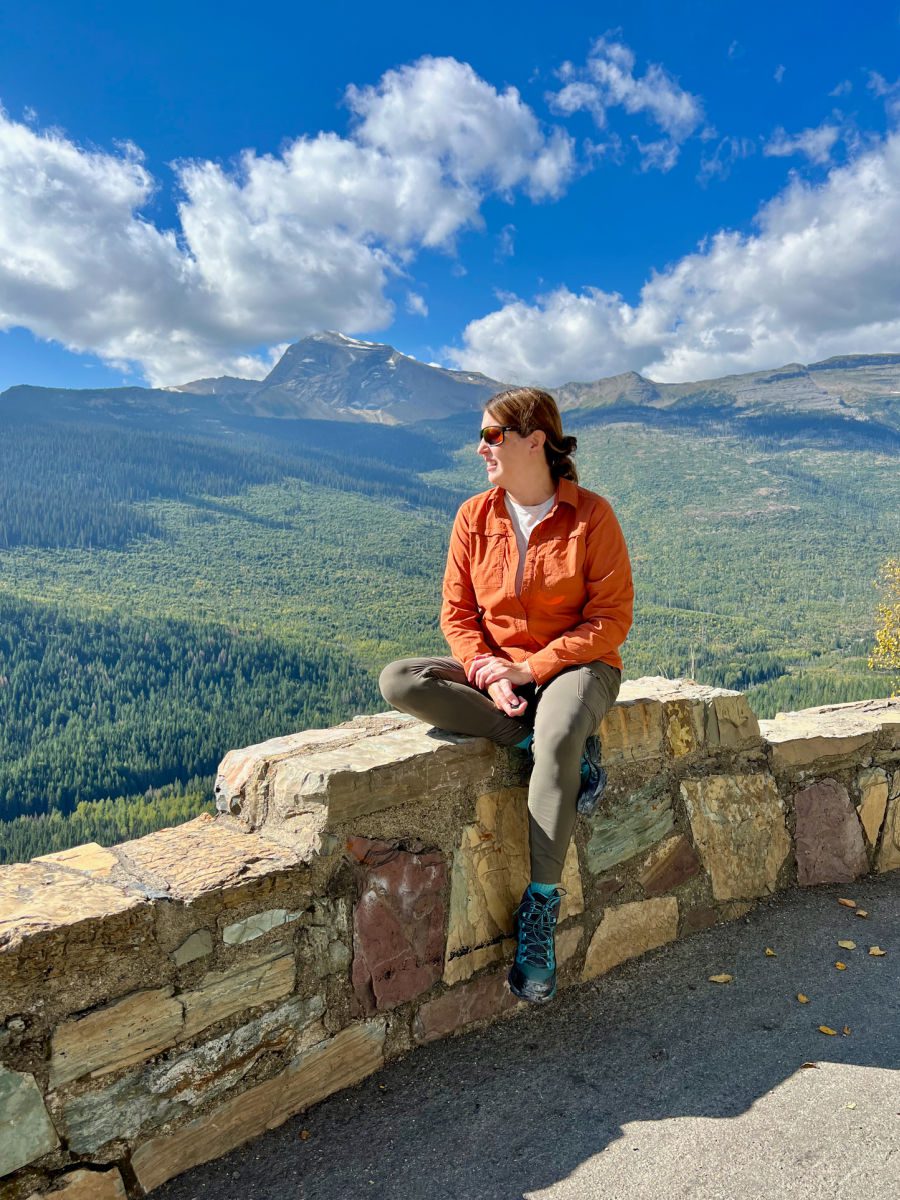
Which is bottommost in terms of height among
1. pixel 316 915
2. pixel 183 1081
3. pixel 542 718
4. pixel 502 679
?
pixel 183 1081

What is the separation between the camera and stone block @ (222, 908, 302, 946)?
84.4 inches

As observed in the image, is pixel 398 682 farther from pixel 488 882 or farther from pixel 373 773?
pixel 488 882

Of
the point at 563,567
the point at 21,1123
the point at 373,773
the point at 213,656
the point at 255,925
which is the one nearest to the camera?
the point at 21,1123

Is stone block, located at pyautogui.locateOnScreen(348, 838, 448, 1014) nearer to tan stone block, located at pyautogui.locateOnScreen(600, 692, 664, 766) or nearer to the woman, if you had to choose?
the woman

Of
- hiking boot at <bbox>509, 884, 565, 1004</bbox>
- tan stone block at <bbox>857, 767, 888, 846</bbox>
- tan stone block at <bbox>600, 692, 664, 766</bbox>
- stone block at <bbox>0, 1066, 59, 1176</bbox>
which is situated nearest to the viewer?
stone block at <bbox>0, 1066, 59, 1176</bbox>

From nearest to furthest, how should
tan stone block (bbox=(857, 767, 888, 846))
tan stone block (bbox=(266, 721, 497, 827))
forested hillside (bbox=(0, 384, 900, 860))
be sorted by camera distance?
tan stone block (bbox=(266, 721, 497, 827)) → tan stone block (bbox=(857, 767, 888, 846)) → forested hillside (bbox=(0, 384, 900, 860))

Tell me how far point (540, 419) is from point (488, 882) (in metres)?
1.63

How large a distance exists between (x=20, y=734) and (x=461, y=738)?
418 feet

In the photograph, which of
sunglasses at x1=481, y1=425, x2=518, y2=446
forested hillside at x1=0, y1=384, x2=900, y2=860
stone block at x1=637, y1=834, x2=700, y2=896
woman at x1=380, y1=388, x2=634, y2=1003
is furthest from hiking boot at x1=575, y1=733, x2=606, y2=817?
forested hillside at x1=0, y1=384, x2=900, y2=860

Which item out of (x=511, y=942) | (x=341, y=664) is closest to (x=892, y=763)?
(x=511, y=942)

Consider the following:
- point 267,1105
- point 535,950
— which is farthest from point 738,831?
point 267,1105

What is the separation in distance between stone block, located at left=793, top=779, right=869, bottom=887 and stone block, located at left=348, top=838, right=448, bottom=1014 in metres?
1.94

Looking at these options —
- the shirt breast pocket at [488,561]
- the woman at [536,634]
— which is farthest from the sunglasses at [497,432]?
the shirt breast pocket at [488,561]

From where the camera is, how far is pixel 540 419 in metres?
2.96
